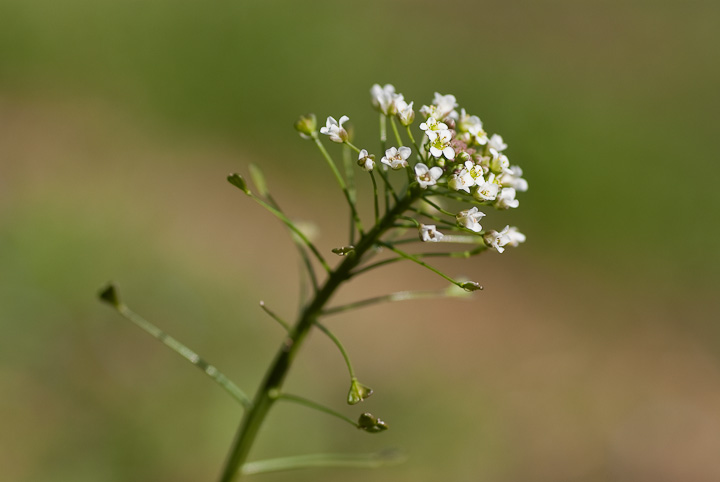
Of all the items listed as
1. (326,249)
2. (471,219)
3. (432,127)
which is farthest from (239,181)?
(326,249)

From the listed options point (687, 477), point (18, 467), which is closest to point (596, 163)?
point (687, 477)

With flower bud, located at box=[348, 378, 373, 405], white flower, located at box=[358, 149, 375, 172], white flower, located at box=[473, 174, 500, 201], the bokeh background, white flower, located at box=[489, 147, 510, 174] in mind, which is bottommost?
flower bud, located at box=[348, 378, 373, 405]

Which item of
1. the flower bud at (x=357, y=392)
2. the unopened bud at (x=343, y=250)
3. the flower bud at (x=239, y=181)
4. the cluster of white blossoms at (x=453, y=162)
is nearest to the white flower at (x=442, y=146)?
the cluster of white blossoms at (x=453, y=162)

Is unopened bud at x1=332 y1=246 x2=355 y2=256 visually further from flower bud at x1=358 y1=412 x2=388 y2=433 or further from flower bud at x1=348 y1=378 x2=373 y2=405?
flower bud at x1=358 y1=412 x2=388 y2=433

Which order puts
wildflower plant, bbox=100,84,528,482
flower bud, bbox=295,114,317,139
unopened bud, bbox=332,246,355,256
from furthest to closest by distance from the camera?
1. flower bud, bbox=295,114,317,139
2. wildflower plant, bbox=100,84,528,482
3. unopened bud, bbox=332,246,355,256

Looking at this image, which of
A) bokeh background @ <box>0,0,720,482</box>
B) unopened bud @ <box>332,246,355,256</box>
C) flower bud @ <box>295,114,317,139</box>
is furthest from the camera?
bokeh background @ <box>0,0,720,482</box>

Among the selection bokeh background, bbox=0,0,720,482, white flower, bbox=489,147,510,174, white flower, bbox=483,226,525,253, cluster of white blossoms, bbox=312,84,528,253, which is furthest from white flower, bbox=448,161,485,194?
bokeh background, bbox=0,0,720,482
